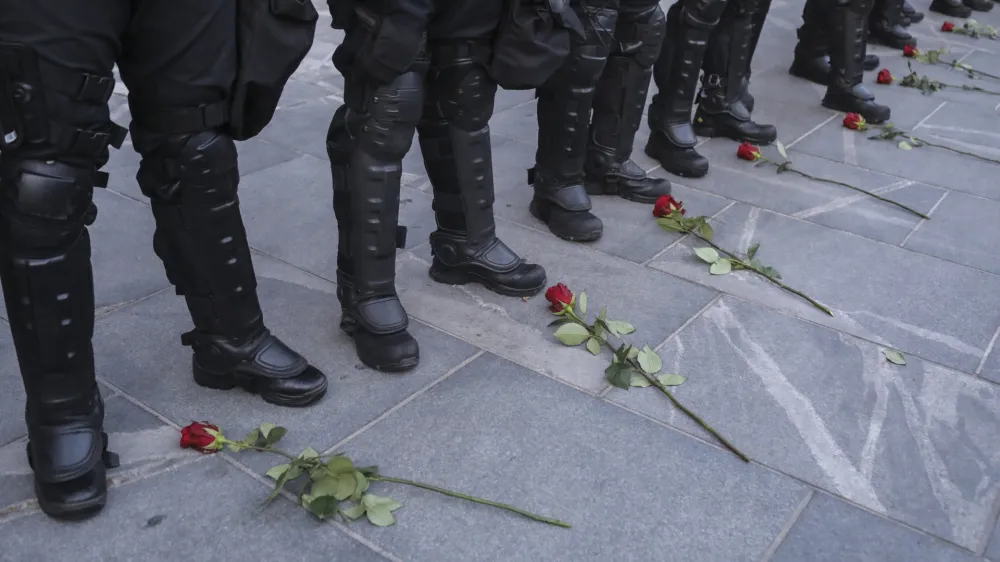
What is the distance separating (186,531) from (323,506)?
0.94 feet

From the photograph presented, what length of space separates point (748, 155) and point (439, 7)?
84.6 inches

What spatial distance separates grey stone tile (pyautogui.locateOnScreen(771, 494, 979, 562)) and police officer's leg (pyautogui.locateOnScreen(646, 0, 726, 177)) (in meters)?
2.17

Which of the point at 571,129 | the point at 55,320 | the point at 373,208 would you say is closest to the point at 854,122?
the point at 571,129

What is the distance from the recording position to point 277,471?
2137 millimetres

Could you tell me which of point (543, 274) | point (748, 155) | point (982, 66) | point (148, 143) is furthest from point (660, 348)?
point (982, 66)

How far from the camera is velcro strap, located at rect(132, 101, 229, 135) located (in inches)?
78.4

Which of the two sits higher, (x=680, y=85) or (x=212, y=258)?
(x=212, y=258)

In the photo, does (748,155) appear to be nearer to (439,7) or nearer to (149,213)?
(439,7)

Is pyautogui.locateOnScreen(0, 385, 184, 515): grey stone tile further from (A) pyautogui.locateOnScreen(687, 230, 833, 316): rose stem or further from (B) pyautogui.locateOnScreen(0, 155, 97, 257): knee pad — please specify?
(A) pyautogui.locateOnScreen(687, 230, 833, 316): rose stem

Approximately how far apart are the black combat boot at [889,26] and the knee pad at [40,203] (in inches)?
226

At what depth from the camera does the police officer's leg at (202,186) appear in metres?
1.91

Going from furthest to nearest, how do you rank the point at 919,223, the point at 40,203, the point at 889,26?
the point at 889,26 → the point at 919,223 → the point at 40,203

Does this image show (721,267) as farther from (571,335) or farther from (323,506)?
(323,506)

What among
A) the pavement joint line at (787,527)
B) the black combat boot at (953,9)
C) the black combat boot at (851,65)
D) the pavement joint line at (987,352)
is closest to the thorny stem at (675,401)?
the pavement joint line at (787,527)
